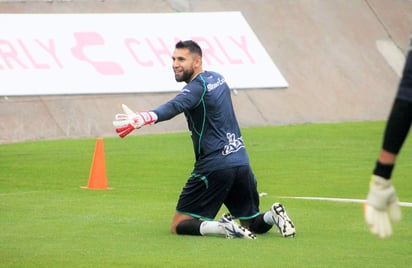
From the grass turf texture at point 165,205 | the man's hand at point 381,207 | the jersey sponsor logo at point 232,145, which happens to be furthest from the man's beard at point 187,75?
the man's hand at point 381,207

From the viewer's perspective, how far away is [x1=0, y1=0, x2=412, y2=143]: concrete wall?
73.2 feet

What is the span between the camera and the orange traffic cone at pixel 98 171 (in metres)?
14.7

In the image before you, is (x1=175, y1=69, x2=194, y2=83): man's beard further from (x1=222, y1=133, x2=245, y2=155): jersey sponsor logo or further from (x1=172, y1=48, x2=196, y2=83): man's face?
(x1=222, y1=133, x2=245, y2=155): jersey sponsor logo

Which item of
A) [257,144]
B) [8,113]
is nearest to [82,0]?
[8,113]

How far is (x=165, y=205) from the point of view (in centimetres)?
1329

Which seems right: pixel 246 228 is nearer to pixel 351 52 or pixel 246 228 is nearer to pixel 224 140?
pixel 224 140

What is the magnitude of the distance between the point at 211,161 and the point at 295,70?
1539 cm

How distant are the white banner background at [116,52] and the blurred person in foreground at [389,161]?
57.0 feet

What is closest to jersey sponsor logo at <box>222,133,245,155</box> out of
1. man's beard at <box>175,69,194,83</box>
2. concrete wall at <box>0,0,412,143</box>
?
man's beard at <box>175,69,194,83</box>

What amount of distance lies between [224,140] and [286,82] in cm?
1476

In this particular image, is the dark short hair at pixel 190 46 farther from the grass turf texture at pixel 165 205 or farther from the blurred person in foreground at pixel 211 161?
the grass turf texture at pixel 165 205

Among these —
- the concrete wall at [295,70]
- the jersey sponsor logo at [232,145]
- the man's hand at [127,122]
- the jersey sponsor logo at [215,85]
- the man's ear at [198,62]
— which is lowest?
the concrete wall at [295,70]

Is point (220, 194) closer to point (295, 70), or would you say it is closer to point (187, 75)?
point (187, 75)

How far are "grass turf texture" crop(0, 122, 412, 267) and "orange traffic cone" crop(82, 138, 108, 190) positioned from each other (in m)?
0.22
